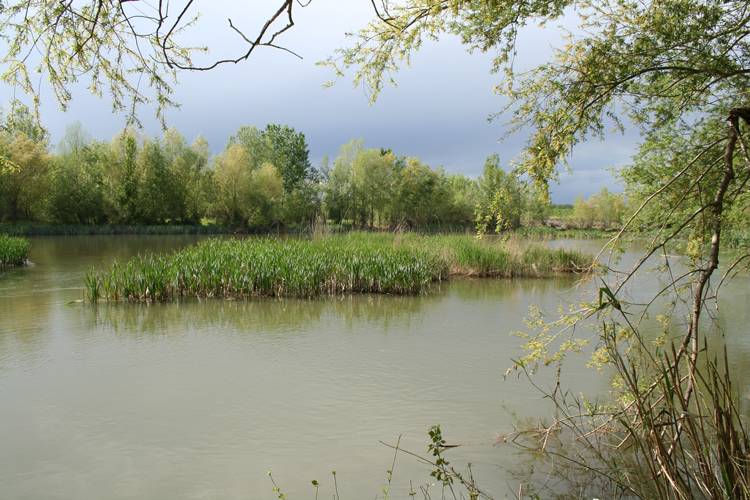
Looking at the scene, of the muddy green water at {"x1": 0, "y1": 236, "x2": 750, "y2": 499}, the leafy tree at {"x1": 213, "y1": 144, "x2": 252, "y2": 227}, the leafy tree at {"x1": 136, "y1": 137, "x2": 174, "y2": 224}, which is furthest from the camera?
the leafy tree at {"x1": 213, "y1": 144, "x2": 252, "y2": 227}

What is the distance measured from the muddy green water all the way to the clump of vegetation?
7.04 metres

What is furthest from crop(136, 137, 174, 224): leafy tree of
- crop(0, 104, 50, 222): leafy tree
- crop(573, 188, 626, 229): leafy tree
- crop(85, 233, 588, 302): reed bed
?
crop(573, 188, 626, 229): leafy tree

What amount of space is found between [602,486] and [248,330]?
605 cm

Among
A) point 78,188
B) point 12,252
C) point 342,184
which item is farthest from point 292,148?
point 12,252

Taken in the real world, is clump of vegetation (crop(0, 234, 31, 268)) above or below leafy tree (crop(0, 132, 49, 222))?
below

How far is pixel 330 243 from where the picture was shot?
51.5 feet

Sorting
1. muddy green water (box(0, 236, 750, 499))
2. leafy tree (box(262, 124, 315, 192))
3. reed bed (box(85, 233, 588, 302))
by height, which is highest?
leafy tree (box(262, 124, 315, 192))

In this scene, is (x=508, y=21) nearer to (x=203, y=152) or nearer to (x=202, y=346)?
(x=202, y=346)

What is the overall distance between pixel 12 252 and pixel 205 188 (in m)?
24.9

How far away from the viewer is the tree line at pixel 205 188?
35.6 m

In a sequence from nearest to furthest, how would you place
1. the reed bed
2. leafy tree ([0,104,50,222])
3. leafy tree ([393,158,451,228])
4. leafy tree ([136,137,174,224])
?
the reed bed, leafy tree ([0,104,50,222]), leafy tree ([136,137,174,224]), leafy tree ([393,158,451,228])

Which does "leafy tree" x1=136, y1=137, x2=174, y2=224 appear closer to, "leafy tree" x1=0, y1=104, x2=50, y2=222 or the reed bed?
"leafy tree" x1=0, y1=104, x2=50, y2=222

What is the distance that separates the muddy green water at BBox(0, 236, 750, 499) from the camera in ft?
13.1

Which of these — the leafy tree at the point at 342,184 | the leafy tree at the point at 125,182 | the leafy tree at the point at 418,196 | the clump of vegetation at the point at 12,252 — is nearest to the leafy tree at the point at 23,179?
the leafy tree at the point at 125,182
